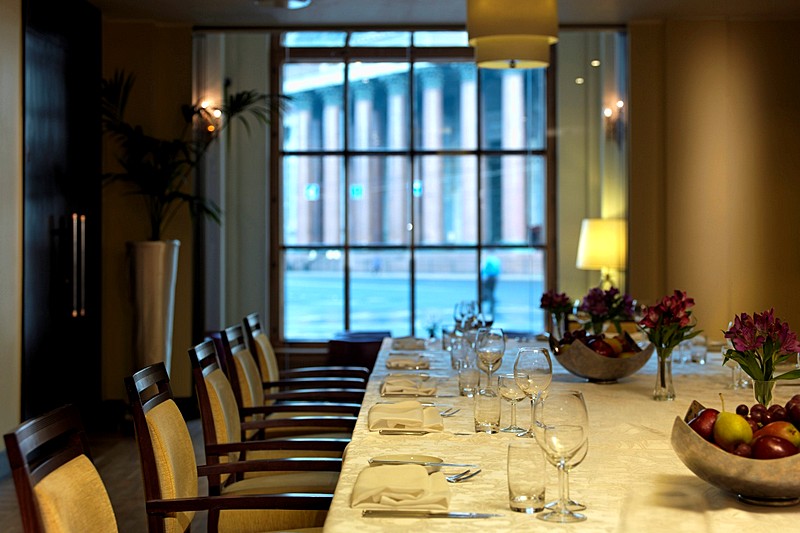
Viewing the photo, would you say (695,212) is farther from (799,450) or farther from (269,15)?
(799,450)

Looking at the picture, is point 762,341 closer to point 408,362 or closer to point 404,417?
point 404,417

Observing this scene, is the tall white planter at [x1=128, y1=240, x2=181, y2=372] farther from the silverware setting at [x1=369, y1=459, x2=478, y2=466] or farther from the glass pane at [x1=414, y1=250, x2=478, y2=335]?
the silverware setting at [x1=369, y1=459, x2=478, y2=466]

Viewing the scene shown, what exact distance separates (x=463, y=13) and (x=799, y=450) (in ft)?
19.7

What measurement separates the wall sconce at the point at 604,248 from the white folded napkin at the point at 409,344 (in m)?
3.35

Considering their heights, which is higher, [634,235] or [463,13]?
[463,13]

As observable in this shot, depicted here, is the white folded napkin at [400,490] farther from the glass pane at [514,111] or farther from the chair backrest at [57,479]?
the glass pane at [514,111]

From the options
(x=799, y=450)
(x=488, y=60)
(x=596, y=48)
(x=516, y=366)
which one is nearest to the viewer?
(x=799, y=450)

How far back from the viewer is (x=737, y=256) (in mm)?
7863

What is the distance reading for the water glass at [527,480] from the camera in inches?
79.0

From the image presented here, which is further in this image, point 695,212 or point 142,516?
point 695,212

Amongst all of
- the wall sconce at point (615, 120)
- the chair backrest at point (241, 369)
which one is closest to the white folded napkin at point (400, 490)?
the chair backrest at point (241, 369)

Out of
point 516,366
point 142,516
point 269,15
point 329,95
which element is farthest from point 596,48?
point 516,366

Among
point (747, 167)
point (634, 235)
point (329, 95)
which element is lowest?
point (634, 235)

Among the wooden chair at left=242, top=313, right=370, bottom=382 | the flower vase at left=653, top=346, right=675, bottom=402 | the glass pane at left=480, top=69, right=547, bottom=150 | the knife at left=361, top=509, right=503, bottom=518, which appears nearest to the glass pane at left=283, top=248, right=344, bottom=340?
the glass pane at left=480, top=69, right=547, bottom=150
